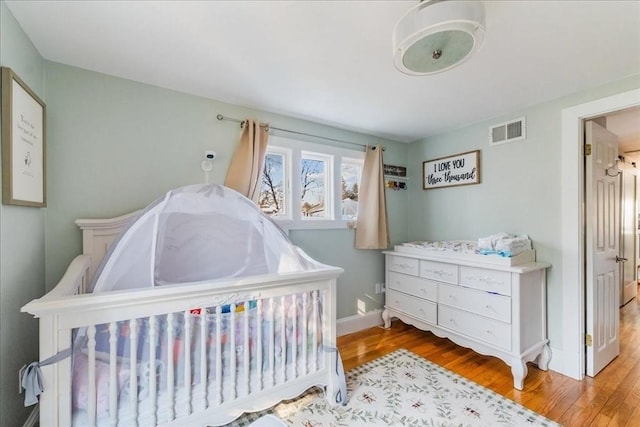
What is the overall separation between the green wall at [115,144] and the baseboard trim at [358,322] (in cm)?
194

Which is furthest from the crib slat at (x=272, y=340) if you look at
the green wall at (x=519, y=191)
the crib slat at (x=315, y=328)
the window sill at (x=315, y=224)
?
the green wall at (x=519, y=191)

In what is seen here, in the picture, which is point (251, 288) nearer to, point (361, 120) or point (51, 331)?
point (51, 331)

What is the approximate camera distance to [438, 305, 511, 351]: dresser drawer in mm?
2117

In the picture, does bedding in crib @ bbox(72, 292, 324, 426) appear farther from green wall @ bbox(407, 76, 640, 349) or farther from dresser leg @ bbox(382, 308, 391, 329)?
green wall @ bbox(407, 76, 640, 349)

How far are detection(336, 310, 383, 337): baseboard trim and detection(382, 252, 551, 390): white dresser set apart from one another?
470mm

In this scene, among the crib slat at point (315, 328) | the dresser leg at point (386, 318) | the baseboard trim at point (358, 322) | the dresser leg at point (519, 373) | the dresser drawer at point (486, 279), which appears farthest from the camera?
the dresser leg at point (386, 318)

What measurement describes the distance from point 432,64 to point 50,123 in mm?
2342

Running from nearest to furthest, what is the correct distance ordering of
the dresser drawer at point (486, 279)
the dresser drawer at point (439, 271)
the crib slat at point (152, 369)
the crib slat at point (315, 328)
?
the crib slat at point (152, 369)
the crib slat at point (315, 328)
the dresser drawer at point (486, 279)
the dresser drawer at point (439, 271)

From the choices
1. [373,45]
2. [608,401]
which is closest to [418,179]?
[373,45]

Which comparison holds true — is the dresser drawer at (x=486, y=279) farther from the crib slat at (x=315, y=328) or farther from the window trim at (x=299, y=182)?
the crib slat at (x=315, y=328)

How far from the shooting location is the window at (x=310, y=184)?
271 centimetres

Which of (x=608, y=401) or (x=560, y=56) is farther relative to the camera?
(x=608, y=401)

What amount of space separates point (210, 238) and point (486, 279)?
222cm

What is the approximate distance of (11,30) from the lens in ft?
4.42
